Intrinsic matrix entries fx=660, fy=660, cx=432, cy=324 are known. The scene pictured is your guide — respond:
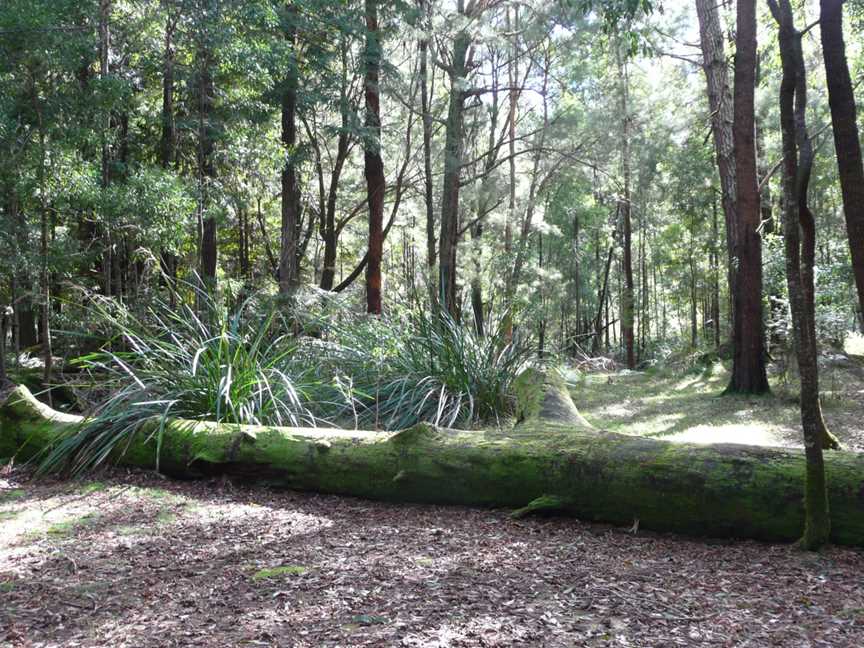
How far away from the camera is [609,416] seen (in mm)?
8281

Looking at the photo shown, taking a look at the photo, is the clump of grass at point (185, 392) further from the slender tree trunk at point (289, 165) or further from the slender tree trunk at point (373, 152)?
the slender tree trunk at point (373, 152)

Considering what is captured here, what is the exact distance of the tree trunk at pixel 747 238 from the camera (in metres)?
8.16

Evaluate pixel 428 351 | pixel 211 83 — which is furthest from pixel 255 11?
pixel 428 351

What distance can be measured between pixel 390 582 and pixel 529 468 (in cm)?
133

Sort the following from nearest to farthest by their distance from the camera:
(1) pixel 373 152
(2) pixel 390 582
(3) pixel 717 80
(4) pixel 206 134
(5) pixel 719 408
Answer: (2) pixel 390 582 → (5) pixel 719 408 → (3) pixel 717 80 → (4) pixel 206 134 → (1) pixel 373 152

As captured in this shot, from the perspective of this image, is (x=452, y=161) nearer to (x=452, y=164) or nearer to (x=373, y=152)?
(x=452, y=164)

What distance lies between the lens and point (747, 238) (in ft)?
28.9

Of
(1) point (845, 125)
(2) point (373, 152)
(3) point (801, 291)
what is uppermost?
(2) point (373, 152)

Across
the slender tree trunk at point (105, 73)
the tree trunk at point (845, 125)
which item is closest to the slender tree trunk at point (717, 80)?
the tree trunk at point (845, 125)

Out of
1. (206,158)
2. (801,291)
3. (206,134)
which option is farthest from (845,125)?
(206,158)

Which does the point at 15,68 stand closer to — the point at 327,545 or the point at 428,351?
the point at 428,351

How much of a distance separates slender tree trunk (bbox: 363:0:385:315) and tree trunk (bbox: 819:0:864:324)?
9.60 m

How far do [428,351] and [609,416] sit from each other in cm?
310

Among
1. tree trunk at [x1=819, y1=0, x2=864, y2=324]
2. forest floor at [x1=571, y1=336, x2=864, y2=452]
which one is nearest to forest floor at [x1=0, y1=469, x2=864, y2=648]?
tree trunk at [x1=819, y1=0, x2=864, y2=324]
